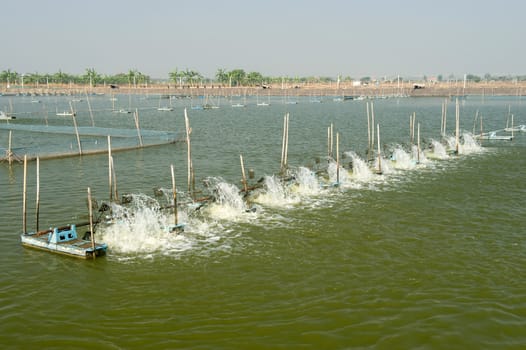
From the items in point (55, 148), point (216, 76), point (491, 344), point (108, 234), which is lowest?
point (491, 344)

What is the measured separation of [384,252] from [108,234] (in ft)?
35.0

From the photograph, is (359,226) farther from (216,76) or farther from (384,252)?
(216,76)

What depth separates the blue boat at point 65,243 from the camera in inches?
637

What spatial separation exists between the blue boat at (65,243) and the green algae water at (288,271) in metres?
0.29

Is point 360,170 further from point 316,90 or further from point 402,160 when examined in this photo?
point 316,90

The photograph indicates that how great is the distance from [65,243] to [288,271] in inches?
322

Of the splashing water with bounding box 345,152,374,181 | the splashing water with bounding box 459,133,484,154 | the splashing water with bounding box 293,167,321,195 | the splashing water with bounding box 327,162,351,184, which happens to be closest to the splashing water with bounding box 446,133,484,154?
the splashing water with bounding box 459,133,484,154

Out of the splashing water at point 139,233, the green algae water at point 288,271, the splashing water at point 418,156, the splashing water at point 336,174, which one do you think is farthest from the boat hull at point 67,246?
the splashing water at point 418,156

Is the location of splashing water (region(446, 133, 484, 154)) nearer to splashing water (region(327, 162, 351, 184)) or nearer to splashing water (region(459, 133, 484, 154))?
splashing water (region(459, 133, 484, 154))

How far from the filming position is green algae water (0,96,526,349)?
1184 cm

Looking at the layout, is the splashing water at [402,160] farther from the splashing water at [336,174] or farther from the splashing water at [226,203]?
the splashing water at [226,203]

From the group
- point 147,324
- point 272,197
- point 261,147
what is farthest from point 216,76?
point 147,324

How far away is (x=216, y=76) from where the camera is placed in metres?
185

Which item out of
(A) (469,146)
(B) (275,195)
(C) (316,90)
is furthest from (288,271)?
(C) (316,90)
